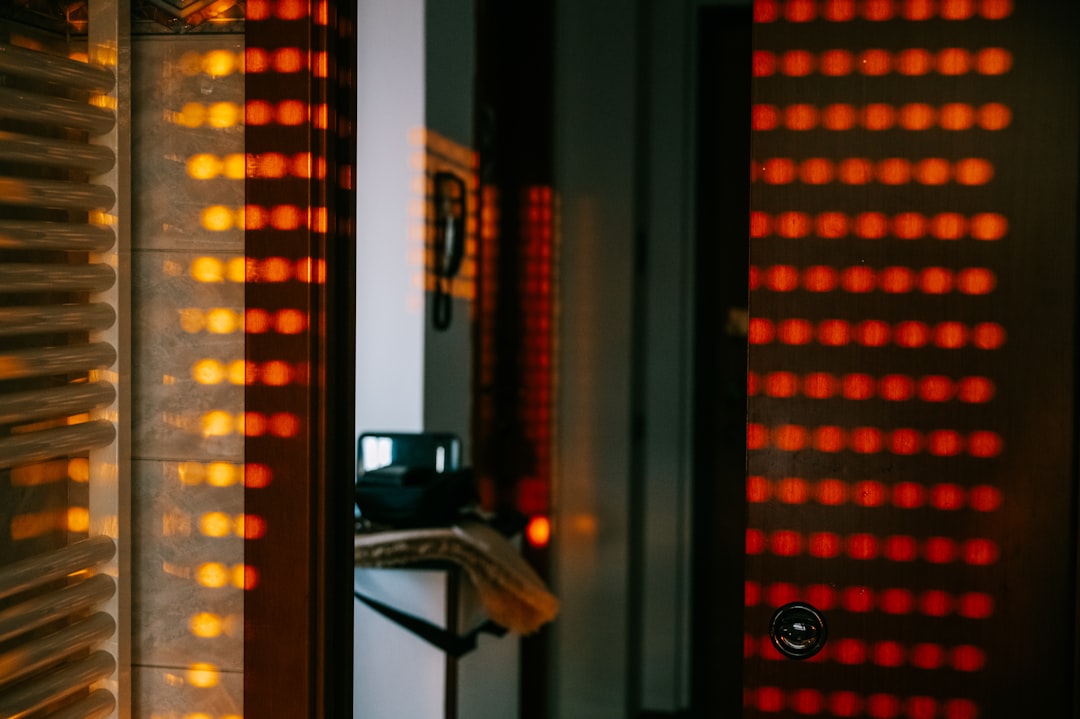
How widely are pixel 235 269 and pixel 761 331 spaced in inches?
28.6

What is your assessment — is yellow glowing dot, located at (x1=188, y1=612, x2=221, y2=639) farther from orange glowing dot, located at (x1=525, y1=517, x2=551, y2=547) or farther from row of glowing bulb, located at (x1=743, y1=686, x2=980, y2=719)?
orange glowing dot, located at (x1=525, y1=517, x2=551, y2=547)

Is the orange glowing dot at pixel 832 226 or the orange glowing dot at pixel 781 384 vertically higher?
the orange glowing dot at pixel 832 226

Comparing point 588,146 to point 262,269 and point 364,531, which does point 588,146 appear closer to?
point 364,531

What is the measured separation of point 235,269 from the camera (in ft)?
4.74

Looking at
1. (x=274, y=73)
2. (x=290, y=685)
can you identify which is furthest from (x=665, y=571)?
(x=274, y=73)

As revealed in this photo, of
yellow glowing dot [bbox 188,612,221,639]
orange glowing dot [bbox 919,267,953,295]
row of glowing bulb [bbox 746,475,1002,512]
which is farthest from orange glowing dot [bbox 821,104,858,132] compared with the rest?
yellow glowing dot [bbox 188,612,221,639]

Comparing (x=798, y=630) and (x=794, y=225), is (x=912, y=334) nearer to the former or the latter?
(x=794, y=225)

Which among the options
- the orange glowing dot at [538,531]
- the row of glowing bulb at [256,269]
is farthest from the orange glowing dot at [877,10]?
the orange glowing dot at [538,531]

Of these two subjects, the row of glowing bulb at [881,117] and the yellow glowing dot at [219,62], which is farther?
the yellow glowing dot at [219,62]

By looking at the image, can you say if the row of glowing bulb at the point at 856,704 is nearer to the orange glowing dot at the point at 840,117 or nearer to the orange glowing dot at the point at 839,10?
the orange glowing dot at the point at 840,117

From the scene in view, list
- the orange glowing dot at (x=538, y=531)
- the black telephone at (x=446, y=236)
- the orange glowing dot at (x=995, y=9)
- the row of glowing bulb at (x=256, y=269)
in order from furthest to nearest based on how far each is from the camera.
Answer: the orange glowing dot at (x=538, y=531) → the black telephone at (x=446, y=236) → the row of glowing bulb at (x=256, y=269) → the orange glowing dot at (x=995, y=9)

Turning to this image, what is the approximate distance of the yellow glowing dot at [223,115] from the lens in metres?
1.43

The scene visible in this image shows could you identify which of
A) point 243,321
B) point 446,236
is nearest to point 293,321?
point 243,321

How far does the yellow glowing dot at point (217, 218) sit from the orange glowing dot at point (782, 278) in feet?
2.43
